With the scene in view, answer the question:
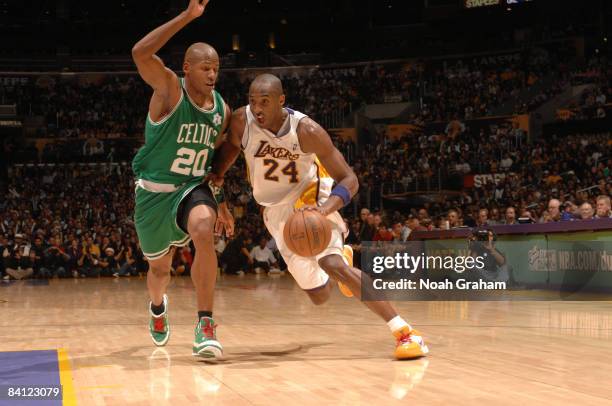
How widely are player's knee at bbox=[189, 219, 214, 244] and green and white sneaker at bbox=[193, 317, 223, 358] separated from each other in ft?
1.61

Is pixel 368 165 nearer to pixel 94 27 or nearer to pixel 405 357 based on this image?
pixel 94 27

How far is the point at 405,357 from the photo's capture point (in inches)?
166

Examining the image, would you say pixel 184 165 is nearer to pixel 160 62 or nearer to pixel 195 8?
pixel 160 62

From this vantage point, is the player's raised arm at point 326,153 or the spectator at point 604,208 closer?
the player's raised arm at point 326,153

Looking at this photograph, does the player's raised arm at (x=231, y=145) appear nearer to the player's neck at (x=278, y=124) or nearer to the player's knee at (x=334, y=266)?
the player's neck at (x=278, y=124)

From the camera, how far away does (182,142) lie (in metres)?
4.76

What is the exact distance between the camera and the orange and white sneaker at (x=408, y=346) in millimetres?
4211

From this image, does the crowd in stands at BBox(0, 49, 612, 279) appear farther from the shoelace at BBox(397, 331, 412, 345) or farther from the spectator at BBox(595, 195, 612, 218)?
the shoelace at BBox(397, 331, 412, 345)

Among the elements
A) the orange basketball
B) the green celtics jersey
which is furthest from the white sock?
the green celtics jersey

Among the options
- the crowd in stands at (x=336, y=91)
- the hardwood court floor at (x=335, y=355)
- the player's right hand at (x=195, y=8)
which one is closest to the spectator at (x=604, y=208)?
the hardwood court floor at (x=335, y=355)

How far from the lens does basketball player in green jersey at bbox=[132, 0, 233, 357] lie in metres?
4.63

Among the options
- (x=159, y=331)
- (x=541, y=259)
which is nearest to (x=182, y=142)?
(x=159, y=331)

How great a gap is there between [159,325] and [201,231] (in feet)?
3.25

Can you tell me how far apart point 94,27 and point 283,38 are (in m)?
8.20
